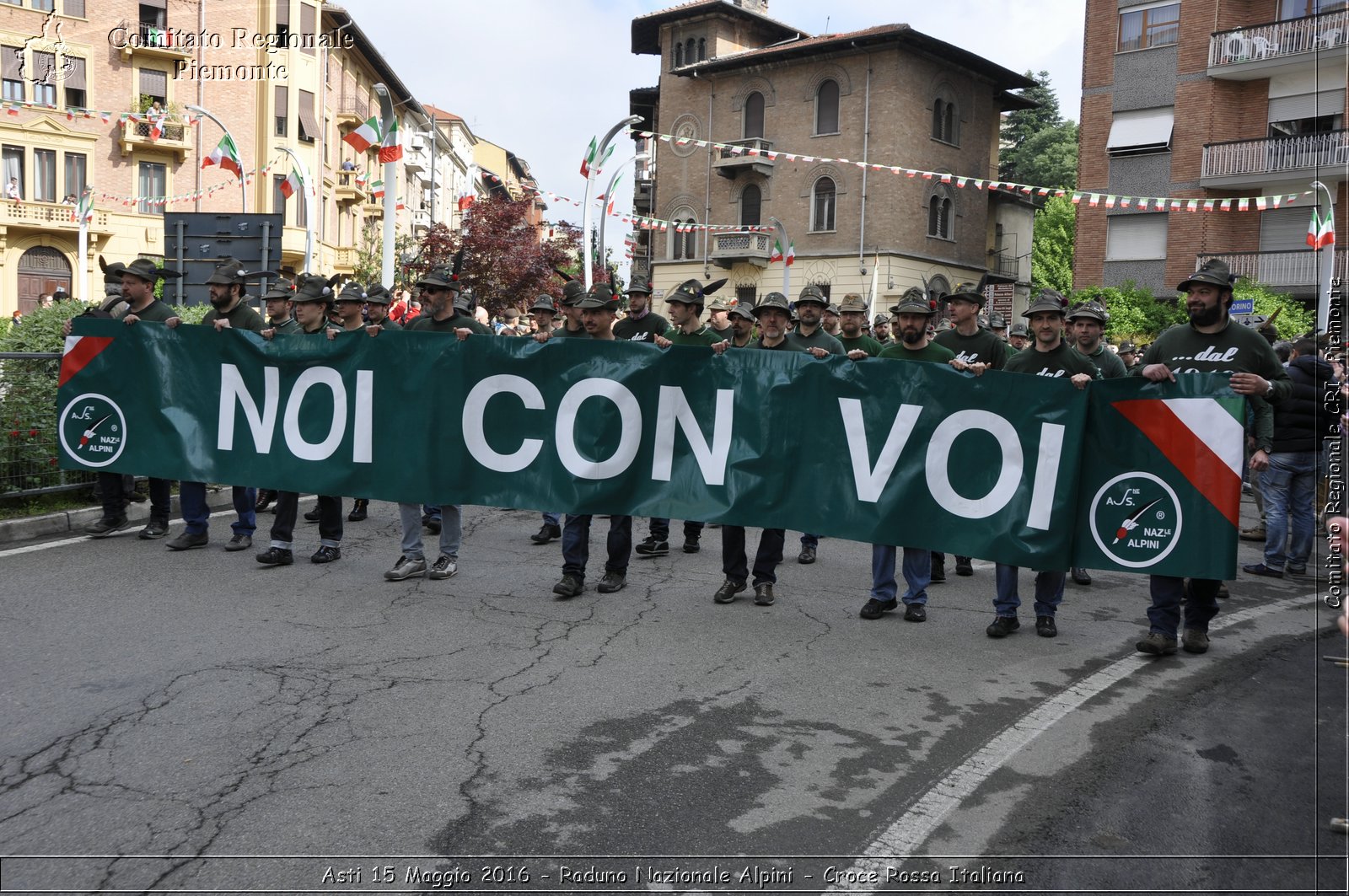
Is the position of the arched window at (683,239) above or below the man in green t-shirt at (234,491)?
above

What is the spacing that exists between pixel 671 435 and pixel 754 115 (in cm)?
4291

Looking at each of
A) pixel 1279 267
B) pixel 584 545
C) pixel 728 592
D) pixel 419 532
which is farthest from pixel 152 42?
pixel 728 592

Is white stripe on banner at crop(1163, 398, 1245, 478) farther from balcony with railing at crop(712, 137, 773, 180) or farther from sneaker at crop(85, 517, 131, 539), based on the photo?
balcony with railing at crop(712, 137, 773, 180)

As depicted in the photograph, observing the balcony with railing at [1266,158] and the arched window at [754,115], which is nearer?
the balcony with railing at [1266,158]

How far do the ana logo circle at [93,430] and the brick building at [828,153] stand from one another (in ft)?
117

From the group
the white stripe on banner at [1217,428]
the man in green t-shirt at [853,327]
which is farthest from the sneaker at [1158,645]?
the man in green t-shirt at [853,327]

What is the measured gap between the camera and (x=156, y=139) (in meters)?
44.6

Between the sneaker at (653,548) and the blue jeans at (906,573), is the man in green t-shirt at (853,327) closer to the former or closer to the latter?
the blue jeans at (906,573)

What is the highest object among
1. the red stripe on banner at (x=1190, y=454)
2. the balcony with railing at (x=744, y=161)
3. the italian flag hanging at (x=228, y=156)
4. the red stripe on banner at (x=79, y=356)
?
the balcony with railing at (x=744, y=161)

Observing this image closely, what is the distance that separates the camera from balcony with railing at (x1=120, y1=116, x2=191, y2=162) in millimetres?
44750

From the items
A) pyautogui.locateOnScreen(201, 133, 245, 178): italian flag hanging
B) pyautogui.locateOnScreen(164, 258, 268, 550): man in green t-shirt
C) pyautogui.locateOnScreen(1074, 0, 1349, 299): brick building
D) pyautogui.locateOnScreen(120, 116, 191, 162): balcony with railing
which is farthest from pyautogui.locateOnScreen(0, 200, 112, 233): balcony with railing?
pyautogui.locateOnScreen(164, 258, 268, 550): man in green t-shirt

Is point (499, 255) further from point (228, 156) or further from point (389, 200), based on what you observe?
point (389, 200)

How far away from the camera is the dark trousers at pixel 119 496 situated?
8.84 meters

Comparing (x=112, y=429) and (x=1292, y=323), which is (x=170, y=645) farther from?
(x=1292, y=323)
